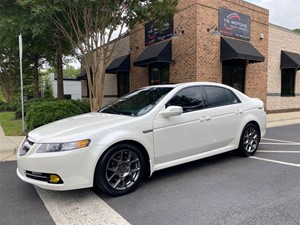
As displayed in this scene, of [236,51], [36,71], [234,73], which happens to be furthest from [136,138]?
[36,71]

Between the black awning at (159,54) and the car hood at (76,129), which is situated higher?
the black awning at (159,54)

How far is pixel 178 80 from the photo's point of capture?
40.0 ft

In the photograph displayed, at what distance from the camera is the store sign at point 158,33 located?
1258cm

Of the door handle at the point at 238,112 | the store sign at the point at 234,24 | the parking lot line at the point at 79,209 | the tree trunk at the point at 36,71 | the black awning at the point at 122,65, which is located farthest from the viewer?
the tree trunk at the point at 36,71

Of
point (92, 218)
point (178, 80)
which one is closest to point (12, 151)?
point (92, 218)

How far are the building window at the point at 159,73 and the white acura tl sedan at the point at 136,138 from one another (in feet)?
25.9

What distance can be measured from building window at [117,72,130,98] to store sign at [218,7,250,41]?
7125 mm

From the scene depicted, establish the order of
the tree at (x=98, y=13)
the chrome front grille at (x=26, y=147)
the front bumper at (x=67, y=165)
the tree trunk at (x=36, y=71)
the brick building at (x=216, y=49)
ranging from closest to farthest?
the front bumper at (x=67, y=165), the chrome front grille at (x=26, y=147), the tree at (x=98, y=13), the brick building at (x=216, y=49), the tree trunk at (x=36, y=71)

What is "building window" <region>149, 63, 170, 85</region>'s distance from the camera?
1321 cm

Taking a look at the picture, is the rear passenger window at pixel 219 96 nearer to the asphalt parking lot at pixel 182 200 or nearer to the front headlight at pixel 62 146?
the asphalt parking lot at pixel 182 200

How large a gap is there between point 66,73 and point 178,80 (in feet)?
212

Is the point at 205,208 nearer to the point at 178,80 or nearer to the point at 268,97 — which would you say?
the point at 178,80

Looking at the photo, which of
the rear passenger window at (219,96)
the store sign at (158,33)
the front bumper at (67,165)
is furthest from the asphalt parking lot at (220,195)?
the store sign at (158,33)

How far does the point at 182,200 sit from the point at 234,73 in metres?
10.7
